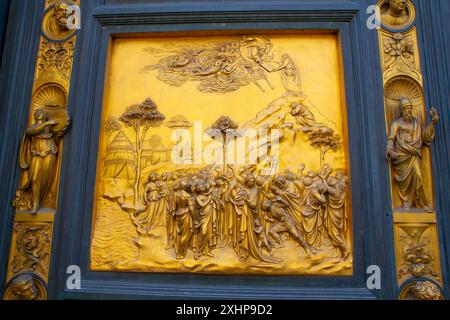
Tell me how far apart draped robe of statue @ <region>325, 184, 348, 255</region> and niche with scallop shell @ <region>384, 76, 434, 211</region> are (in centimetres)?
74

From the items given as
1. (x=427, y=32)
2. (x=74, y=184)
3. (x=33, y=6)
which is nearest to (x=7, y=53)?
(x=33, y=6)

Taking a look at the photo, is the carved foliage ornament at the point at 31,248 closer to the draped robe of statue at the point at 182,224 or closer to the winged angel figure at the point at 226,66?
the draped robe of statue at the point at 182,224

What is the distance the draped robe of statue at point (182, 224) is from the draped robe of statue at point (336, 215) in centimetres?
195

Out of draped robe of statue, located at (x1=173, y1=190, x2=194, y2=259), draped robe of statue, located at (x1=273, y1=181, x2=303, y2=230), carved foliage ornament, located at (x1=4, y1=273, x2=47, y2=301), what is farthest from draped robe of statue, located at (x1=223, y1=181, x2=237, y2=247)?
carved foliage ornament, located at (x1=4, y1=273, x2=47, y2=301)

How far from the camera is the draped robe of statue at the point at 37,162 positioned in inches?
223

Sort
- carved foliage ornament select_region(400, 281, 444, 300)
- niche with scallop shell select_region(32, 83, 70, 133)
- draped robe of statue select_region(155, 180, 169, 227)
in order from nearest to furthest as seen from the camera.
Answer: carved foliage ornament select_region(400, 281, 444, 300) < draped robe of statue select_region(155, 180, 169, 227) < niche with scallop shell select_region(32, 83, 70, 133)

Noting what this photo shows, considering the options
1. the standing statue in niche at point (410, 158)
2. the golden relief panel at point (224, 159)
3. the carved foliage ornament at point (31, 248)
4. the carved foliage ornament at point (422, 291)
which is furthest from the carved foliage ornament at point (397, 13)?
the carved foliage ornament at point (31, 248)

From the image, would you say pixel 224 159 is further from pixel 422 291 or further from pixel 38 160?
pixel 422 291

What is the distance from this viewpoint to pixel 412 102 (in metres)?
5.76

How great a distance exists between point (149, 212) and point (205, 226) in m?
0.87

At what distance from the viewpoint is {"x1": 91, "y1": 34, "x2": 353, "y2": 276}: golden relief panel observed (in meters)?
5.41

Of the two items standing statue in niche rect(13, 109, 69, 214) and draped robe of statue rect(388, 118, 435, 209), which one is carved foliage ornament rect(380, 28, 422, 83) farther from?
standing statue in niche rect(13, 109, 69, 214)

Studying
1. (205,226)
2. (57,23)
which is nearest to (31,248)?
(205,226)

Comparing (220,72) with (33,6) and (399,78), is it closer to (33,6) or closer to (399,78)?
(399,78)
